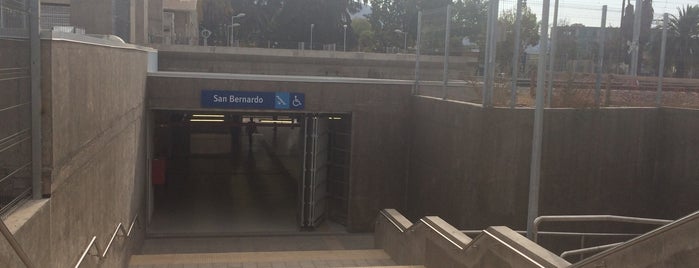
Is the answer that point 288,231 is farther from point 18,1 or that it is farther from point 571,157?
point 18,1

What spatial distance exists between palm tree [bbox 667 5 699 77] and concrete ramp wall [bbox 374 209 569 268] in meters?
5.58

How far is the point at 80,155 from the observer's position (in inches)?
288

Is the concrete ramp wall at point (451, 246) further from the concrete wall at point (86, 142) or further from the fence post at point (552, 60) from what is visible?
the concrete wall at point (86, 142)

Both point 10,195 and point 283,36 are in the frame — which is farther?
point 283,36

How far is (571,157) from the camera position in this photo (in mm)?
11836

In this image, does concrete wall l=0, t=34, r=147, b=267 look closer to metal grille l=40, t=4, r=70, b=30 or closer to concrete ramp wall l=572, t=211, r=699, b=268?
concrete ramp wall l=572, t=211, r=699, b=268

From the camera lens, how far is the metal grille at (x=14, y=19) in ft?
17.4

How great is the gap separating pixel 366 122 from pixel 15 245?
12.7m

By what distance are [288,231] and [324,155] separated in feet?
6.72

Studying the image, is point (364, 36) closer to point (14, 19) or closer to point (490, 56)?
point (490, 56)

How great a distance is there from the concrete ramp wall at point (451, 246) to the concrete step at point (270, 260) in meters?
0.60

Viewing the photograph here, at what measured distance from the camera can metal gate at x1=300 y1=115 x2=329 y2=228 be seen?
17.4 meters

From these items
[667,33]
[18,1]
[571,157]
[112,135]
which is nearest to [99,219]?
[112,135]

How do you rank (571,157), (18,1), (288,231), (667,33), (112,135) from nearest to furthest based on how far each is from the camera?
(18,1) → (112,135) → (571,157) → (667,33) → (288,231)
